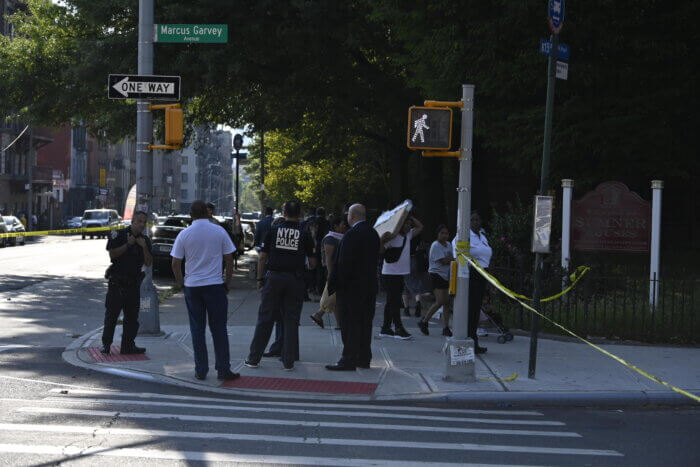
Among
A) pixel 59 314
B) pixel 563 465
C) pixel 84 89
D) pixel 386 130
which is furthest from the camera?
pixel 386 130

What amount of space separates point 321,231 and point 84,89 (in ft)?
34.0

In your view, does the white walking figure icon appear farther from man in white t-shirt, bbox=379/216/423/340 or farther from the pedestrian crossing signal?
man in white t-shirt, bbox=379/216/423/340

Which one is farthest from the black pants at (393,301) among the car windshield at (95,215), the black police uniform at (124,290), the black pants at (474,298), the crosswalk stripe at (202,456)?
the car windshield at (95,215)

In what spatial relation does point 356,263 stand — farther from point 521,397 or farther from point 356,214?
point 521,397

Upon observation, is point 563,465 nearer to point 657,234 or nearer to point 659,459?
point 659,459

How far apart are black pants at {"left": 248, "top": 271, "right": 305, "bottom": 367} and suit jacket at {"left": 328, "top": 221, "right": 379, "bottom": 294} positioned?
1.62 feet

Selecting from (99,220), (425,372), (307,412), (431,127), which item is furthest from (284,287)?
(99,220)

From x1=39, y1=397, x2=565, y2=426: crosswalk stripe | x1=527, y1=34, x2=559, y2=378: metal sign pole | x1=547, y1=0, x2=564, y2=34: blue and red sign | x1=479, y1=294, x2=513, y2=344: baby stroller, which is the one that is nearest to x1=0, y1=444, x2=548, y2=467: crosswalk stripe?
x1=39, y1=397, x2=565, y2=426: crosswalk stripe

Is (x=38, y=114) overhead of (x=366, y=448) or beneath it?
overhead

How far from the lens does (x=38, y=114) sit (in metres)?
27.9

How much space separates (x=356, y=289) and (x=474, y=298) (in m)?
1.91

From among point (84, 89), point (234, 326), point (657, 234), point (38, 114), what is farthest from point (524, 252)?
point (38, 114)

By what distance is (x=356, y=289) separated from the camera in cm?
1047

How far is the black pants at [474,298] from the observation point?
11.5 meters
